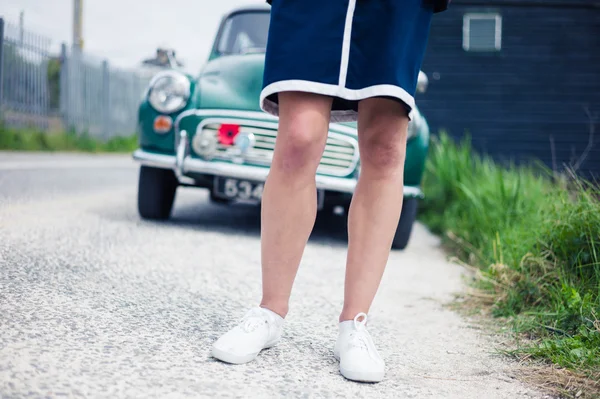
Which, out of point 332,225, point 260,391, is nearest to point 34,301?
point 260,391

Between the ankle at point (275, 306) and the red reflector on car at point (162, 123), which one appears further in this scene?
the red reflector on car at point (162, 123)

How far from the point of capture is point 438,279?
120 inches

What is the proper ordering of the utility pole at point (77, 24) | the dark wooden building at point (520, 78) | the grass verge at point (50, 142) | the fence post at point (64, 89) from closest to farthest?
the grass verge at point (50, 142), the dark wooden building at point (520, 78), the fence post at point (64, 89), the utility pole at point (77, 24)

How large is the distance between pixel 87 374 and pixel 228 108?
2463mm

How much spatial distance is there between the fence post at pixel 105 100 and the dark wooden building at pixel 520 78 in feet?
24.5

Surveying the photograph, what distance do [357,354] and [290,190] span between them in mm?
449

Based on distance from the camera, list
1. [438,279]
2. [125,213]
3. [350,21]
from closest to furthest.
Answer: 1. [350,21]
2. [438,279]
3. [125,213]

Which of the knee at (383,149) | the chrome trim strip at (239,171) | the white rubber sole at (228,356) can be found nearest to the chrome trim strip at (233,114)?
the chrome trim strip at (239,171)

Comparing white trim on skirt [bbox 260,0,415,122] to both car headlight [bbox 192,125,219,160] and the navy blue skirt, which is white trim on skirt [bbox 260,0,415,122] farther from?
car headlight [bbox 192,125,219,160]

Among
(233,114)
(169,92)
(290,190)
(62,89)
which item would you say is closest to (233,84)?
(233,114)

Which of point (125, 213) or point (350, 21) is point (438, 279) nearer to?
point (350, 21)

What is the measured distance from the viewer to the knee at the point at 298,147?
1.60 meters

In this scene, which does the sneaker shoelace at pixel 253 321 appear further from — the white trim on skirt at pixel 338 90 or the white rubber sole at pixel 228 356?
the white trim on skirt at pixel 338 90

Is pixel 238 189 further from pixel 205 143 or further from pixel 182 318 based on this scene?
pixel 182 318
